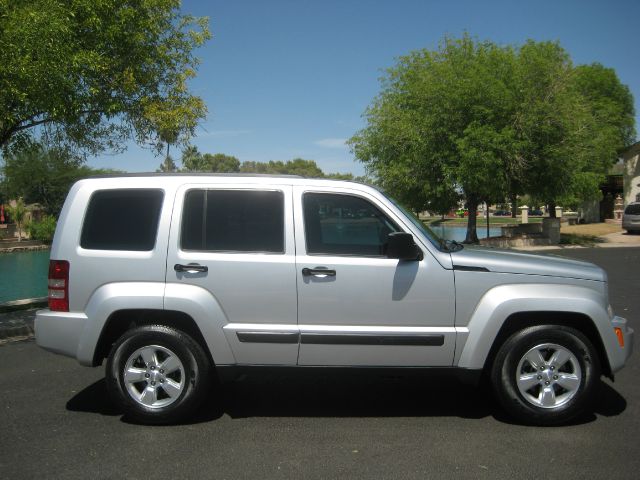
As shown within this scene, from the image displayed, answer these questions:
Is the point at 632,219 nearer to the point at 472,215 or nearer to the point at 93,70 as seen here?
the point at 472,215

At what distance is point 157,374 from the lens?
4.63 meters

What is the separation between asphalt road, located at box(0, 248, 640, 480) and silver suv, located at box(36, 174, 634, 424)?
1.07 feet

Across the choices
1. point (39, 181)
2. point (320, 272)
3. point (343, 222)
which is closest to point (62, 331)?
point (320, 272)

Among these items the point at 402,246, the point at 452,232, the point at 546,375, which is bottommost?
the point at 546,375

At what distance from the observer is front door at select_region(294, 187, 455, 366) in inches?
177

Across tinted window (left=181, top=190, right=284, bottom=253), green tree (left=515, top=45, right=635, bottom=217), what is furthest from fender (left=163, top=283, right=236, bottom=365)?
green tree (left=515, top=45, right=635, bottom=217)

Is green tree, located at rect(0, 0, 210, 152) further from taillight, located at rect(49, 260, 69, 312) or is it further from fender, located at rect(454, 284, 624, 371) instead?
fender, located at rect(454, 284, 624, 371)

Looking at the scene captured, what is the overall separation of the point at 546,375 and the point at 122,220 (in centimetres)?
361

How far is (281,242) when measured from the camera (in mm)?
4664

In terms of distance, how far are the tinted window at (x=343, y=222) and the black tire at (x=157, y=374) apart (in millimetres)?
1341

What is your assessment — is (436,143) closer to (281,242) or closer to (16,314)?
(16,314)

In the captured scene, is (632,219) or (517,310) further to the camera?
(632,219)

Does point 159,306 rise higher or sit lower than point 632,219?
lower

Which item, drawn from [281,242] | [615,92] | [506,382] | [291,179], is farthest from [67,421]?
[615,92]
